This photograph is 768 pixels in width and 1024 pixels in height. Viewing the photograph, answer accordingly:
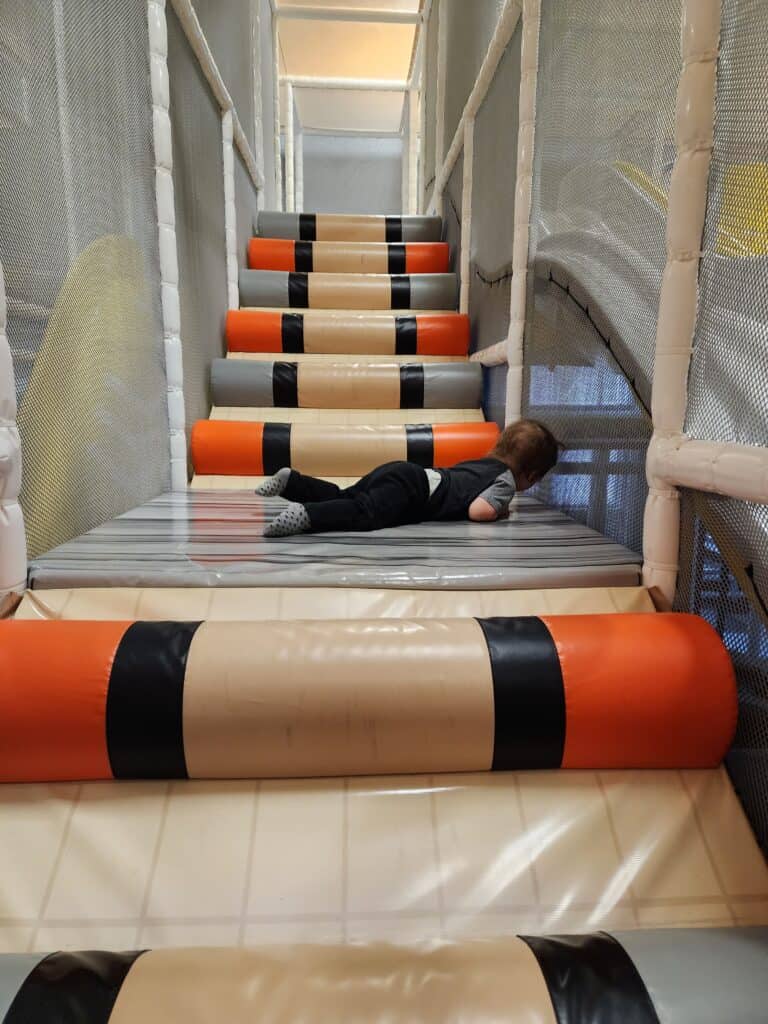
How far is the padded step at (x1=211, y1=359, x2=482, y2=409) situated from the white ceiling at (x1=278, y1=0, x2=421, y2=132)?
10.8ft

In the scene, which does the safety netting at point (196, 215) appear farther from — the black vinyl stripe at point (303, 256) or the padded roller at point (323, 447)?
the black vinyl stripe at point (303, 256)

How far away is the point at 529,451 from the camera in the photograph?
141 centimetres

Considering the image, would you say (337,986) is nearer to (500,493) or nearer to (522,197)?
(500,493)

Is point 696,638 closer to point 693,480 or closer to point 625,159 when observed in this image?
point 693,480

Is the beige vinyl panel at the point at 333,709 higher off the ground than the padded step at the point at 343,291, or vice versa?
the padded step at the point at 343,291

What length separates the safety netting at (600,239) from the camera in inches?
38.5

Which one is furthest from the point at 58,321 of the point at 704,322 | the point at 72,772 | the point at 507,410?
the point at 507,410

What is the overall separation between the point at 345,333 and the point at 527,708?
178cm

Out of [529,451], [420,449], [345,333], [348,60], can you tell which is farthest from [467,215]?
[348,60]

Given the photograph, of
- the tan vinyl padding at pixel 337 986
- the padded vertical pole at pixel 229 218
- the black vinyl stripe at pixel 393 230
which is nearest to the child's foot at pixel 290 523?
the tan vinyl padding at pixel 337 986

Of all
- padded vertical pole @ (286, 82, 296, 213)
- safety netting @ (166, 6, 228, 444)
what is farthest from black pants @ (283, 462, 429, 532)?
padded vertical pole @ (286, 82, 296, 213)

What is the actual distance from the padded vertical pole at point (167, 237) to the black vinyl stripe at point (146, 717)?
42.0 inches

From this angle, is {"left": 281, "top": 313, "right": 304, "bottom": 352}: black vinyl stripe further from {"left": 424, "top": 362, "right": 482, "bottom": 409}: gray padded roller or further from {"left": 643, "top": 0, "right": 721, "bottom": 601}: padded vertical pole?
{"left": 643, "top": 0, "right": 721, "bottom": 601}: padded vertical pole

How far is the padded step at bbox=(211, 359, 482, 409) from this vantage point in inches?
78.6
